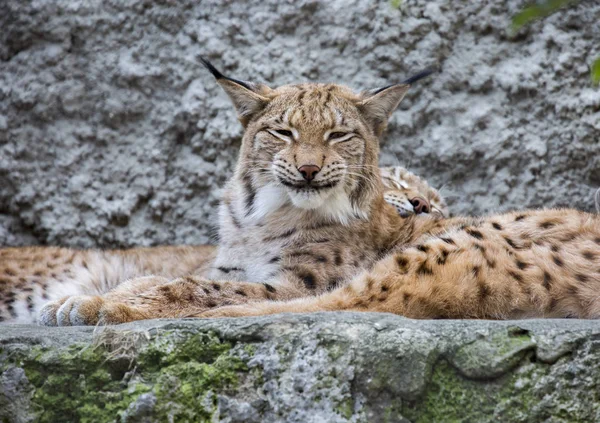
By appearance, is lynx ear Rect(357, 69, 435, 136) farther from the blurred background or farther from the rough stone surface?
the rough stone surface

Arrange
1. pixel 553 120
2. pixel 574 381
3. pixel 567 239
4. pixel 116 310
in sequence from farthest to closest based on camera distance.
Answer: pixel 553 120 < pixel 567 239 < pixel 116 310 < pixel 574 381

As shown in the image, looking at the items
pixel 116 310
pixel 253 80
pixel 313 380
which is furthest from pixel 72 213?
pixel 313 380

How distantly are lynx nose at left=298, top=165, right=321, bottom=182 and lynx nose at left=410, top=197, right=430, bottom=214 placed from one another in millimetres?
1028

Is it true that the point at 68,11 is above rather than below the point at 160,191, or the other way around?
above

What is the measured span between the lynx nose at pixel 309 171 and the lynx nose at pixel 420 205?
1.03 metres

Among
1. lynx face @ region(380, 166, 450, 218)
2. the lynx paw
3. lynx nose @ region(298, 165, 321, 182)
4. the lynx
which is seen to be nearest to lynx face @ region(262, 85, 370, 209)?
lynx nose @ region(298, 165, 321, 182)

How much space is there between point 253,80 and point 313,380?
327 centimetres

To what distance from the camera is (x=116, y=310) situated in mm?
3434

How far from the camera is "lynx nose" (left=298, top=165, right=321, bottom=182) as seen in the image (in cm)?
423

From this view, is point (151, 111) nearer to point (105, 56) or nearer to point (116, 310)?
point (105, 56)

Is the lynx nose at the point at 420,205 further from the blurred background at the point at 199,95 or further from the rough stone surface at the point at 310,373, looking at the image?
the rough stone surface at the point at 310,373

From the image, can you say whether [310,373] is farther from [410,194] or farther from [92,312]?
[410,194]

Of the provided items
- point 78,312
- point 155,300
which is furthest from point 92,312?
point 155,300

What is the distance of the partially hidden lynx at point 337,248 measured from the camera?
3455 millimetres
